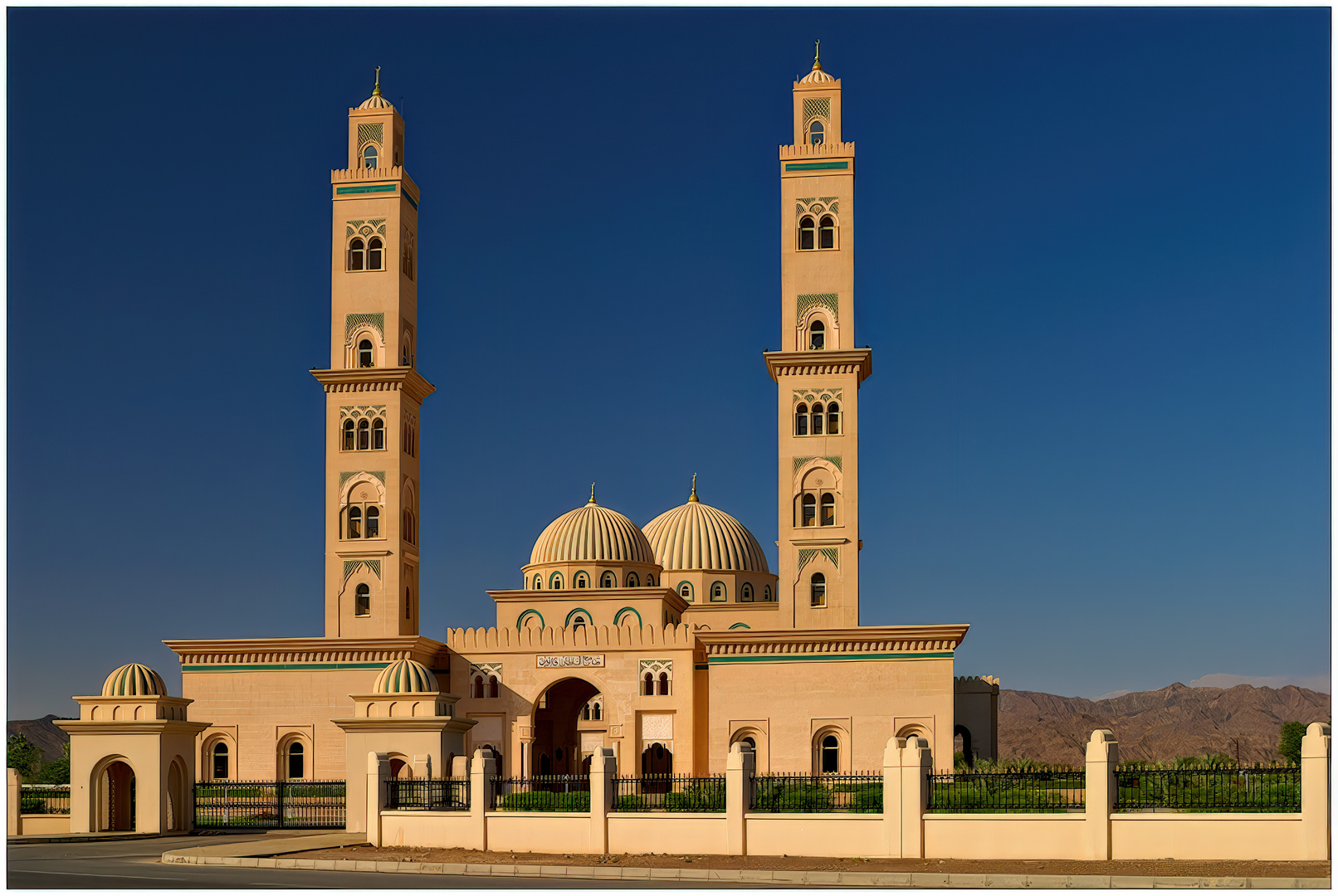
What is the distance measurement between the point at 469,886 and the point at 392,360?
2365 centimetres

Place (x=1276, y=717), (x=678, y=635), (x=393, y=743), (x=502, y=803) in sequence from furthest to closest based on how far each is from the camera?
(x=1276, y=717) → (x=678, y=635) → (x=393, y=743) → (x=502, y=803)

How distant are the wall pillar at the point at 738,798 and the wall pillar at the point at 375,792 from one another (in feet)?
20.1

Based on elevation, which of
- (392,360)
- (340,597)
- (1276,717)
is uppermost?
(392,360)

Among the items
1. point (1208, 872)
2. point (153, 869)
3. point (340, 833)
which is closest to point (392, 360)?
point (340, 833)

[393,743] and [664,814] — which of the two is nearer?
[664,814]

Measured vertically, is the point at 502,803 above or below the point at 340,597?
below

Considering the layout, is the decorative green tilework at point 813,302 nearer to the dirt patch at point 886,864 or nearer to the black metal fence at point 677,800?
the black metal fence at point 677,800

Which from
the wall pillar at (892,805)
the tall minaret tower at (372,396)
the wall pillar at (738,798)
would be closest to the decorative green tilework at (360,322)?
the tall minaret tower at (372,396)

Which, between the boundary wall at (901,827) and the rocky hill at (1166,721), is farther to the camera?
the rocky hill at (1166,721)

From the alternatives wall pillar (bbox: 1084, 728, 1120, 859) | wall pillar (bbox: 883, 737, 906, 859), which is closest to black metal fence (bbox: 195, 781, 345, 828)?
wall pillar (bbox: 883, 737, 906, 859)

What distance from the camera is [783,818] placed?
78.6ft

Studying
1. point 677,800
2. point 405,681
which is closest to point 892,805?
point 677,800

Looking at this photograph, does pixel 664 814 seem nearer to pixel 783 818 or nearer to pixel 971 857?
pixel 783 818

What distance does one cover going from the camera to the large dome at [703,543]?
181 ft
